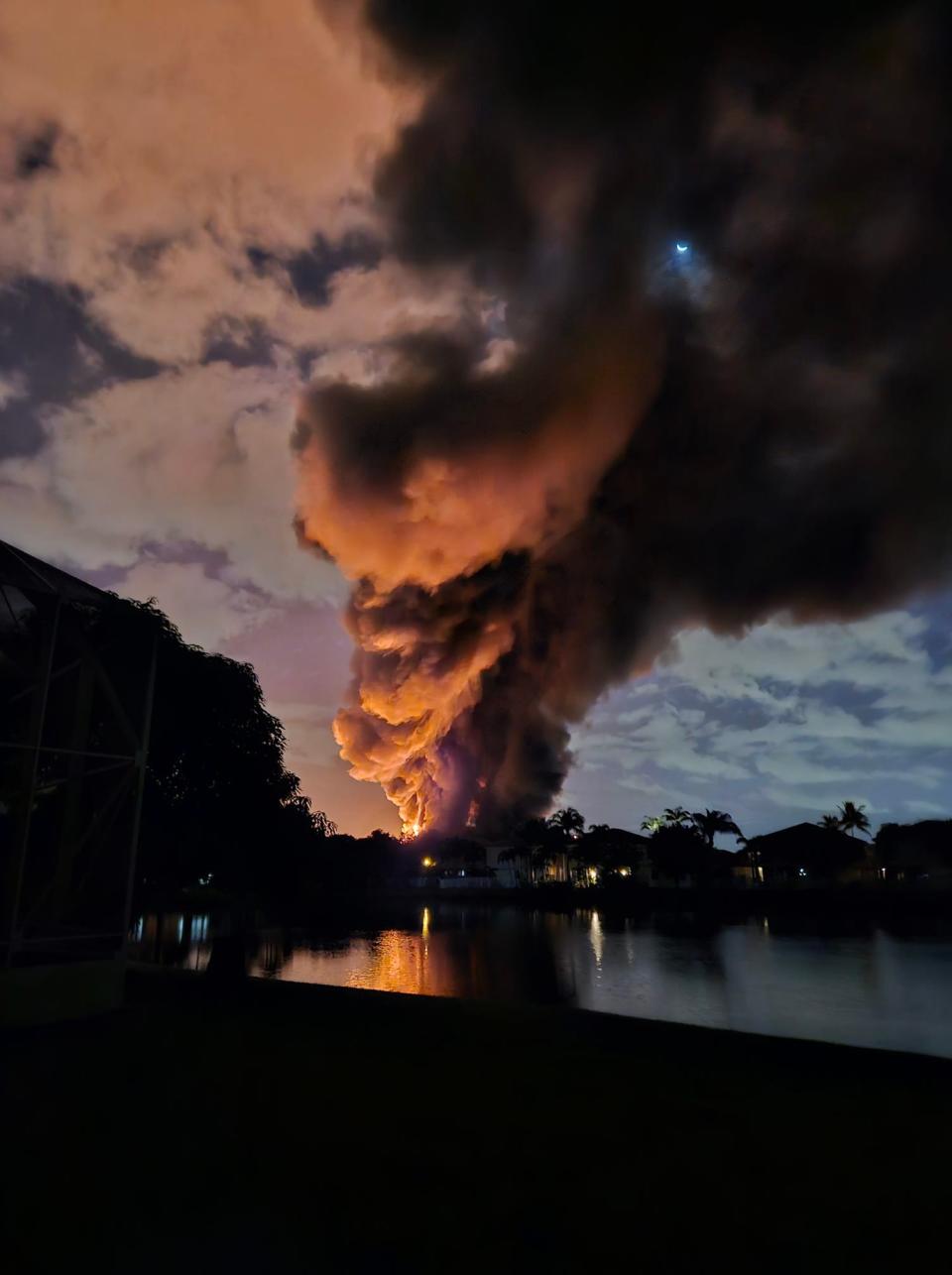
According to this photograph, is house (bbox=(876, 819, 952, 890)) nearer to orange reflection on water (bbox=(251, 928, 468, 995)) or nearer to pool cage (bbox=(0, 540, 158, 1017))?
orange reflection on water (bbox=(251, 928, 468, 995))

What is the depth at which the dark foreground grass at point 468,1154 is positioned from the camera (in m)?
5.64

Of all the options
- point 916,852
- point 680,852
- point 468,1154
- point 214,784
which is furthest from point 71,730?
point 916,852

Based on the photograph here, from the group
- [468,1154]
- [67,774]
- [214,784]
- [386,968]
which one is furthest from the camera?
[386,968]

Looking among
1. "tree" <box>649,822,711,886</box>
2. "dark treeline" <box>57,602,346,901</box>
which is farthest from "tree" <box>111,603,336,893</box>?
"tree" <box>649,822,711,886</box>

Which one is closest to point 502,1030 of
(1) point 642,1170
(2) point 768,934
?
(1) point 642,1170

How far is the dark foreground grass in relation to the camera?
564 cm

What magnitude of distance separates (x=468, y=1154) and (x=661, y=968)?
4490 centimetres

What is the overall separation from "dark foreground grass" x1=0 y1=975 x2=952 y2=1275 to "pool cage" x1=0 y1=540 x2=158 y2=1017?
85.1 inches

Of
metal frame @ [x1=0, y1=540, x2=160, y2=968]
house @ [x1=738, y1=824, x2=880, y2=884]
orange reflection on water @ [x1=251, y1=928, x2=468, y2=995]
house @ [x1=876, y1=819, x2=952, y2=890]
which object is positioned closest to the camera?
metal frame @ [x1=0, y1=540, x2=160, y2=968]

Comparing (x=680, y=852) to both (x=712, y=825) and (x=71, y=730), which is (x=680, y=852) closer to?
(x=712, y=825)

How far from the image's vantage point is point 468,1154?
7430 mm

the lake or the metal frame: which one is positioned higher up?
the metal frame

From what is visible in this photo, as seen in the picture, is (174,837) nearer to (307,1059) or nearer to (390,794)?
(307,1059)

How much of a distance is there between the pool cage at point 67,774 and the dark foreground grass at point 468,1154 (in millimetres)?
2161
